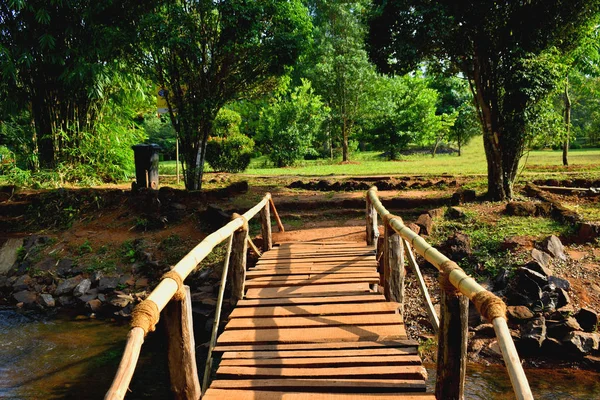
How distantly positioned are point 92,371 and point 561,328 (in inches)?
219

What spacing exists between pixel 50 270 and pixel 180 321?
764 cm

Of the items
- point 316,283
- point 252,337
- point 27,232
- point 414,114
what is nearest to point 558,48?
point 316,283

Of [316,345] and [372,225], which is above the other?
[372,225]

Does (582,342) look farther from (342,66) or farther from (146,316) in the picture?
(342,66)

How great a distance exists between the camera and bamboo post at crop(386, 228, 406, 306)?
15.2ft

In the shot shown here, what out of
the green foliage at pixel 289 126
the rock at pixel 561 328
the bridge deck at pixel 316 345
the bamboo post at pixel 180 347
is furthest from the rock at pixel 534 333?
the green foliage at pixel 289 126

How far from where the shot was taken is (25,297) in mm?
8391

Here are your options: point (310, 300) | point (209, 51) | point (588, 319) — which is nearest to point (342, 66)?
point (209, 51)

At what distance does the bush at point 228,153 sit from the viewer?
63.7 ft

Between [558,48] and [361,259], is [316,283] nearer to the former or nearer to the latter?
[361,259]

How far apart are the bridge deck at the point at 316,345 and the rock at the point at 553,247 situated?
3.66 metres

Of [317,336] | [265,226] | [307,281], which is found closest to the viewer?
[317,336]

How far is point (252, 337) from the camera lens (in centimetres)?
351

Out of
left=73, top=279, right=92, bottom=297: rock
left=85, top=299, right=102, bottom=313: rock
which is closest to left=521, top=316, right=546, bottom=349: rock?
left=85, top=299, right=102, bottom=313: rock
